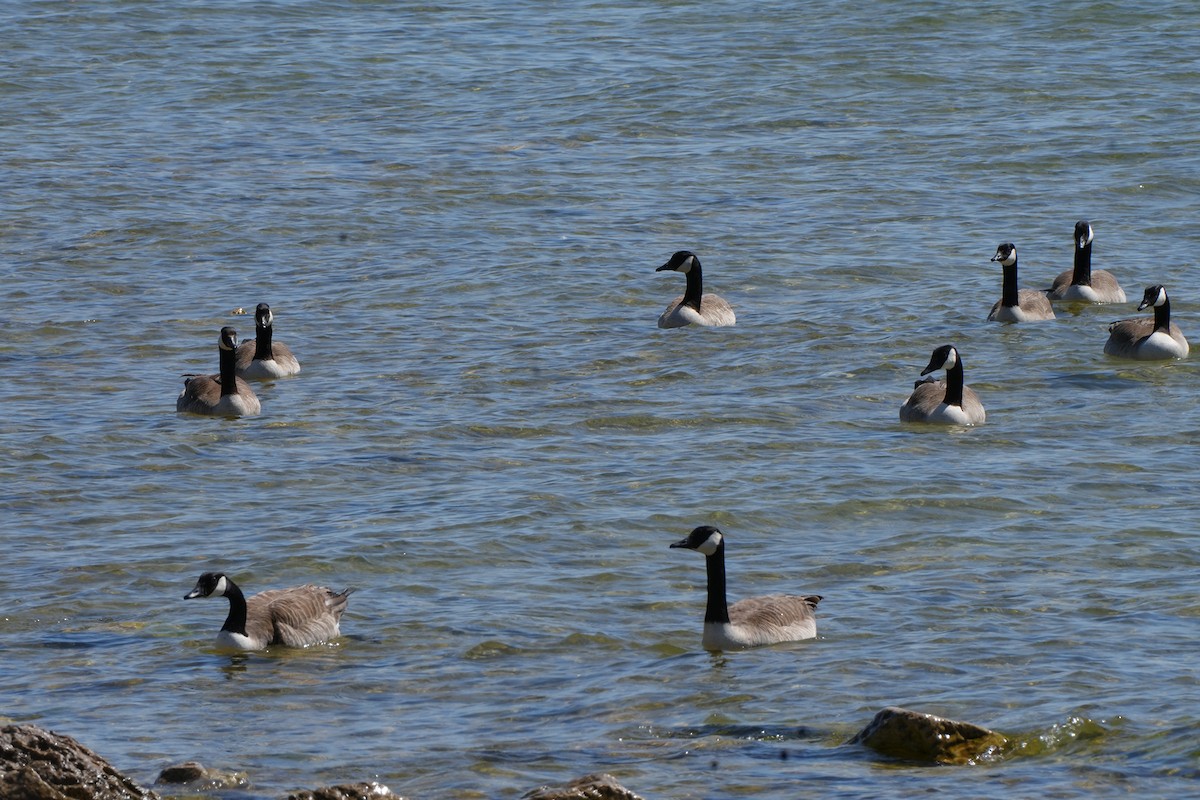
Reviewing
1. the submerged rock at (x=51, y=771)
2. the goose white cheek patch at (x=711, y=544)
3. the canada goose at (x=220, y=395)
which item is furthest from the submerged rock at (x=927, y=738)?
the canada goose at (x=220, y=395)

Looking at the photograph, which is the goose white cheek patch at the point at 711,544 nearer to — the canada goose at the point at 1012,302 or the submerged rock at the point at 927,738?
the submerged rock at the point at 927,738

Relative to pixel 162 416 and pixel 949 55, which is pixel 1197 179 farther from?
pixel 162 416

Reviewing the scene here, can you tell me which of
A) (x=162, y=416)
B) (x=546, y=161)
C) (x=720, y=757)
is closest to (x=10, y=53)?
(x=546, y=161)

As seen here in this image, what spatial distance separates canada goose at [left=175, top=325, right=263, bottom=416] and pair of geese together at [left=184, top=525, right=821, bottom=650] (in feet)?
17.6

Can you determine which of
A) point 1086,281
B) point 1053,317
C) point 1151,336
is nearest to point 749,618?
point 1151,336

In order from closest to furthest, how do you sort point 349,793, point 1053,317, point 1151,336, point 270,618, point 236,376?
point 349,793
point 270,618
point 236,376
point 1151,336
point 1053,317

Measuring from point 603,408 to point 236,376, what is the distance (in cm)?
350

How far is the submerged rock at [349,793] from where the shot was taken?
346 inches

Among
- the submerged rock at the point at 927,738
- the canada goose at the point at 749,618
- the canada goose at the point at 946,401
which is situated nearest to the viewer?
the submerged rock at the point at 927,738

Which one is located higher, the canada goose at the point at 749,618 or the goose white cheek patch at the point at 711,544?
the goose white cheek patch at the point at 711,544

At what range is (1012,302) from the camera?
66.8 ft

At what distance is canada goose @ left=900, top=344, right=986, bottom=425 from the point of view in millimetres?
16688

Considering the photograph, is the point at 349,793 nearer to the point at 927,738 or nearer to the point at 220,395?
the point at 927,738

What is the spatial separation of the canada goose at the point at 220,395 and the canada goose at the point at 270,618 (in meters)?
5.43
